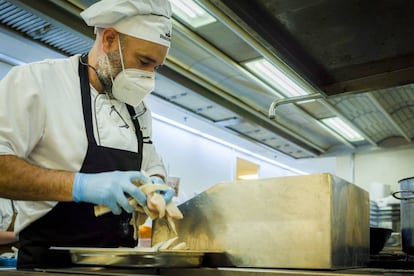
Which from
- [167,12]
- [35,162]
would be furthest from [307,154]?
[35,162]

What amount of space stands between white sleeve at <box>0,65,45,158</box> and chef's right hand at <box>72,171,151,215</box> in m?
0.22

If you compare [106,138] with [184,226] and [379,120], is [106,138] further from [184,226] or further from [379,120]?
[379,120]

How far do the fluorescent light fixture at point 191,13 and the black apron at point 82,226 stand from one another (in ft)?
2.62

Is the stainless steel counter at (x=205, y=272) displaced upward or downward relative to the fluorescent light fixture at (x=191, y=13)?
downward

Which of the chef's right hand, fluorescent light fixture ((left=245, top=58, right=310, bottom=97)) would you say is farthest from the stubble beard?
fluorescent light fixture ((left=245, top=58, right=310, bottom=97))

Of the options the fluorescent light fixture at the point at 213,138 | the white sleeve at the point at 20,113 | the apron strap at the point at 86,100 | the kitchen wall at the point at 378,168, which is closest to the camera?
the white sleeve at the point at 20,113

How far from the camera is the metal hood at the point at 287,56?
1429 mm

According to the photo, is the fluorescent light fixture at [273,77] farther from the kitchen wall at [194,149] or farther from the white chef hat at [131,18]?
the white chef hat at [131,18]

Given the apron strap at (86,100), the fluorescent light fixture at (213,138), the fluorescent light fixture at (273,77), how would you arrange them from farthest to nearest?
the fluorescent light fixture at (213,138), the fluorescent light fixture at (273,77), the apron strap at (86,100)

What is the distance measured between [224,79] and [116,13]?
1623 mm

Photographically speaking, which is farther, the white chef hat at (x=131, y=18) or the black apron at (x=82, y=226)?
the white chef hat at (x=131, y=18)

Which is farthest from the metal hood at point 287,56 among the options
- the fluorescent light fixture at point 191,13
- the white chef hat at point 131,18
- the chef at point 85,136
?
the chef at point 85,136

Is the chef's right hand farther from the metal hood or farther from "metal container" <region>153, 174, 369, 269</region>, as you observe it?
the metal hood

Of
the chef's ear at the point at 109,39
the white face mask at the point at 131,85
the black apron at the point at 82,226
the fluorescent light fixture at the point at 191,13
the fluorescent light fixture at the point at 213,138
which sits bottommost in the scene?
the black apron at the point at 82,226
